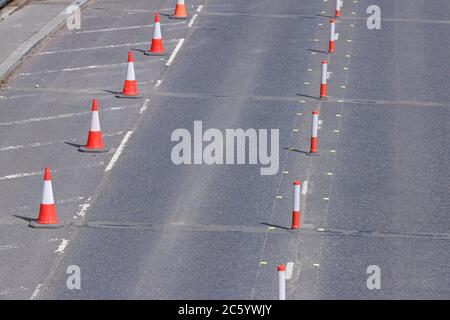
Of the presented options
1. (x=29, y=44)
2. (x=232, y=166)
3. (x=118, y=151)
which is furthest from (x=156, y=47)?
(x=232, y=166)

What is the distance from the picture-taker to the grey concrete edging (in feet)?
81.9

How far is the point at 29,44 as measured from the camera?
26.7 metres

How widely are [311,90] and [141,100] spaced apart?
3.32 meters

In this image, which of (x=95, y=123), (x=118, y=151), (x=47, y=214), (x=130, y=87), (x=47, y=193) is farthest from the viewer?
(x=130, y=87)

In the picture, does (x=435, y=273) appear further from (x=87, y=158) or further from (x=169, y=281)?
(x=87, y=158)

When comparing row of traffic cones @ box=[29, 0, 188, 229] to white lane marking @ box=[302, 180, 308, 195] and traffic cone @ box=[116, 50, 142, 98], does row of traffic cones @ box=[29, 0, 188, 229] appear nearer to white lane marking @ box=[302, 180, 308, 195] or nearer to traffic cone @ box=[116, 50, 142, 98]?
traffic cone @ box=[116, 50, 142, 98]

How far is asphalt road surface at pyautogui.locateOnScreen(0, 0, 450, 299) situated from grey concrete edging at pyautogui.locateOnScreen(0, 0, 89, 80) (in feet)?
0.78

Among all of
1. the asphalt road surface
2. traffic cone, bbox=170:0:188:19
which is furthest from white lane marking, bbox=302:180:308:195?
traffic cone, bbox=170:0:188:19

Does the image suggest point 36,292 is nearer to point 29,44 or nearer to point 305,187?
point 305,187

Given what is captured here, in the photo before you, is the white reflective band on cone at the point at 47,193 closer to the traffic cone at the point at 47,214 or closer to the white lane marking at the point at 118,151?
the traffic cone at the point at 47,214

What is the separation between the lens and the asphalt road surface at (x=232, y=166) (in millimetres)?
15477

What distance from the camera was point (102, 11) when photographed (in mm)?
30734

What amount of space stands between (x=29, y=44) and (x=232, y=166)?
28.6 feet
